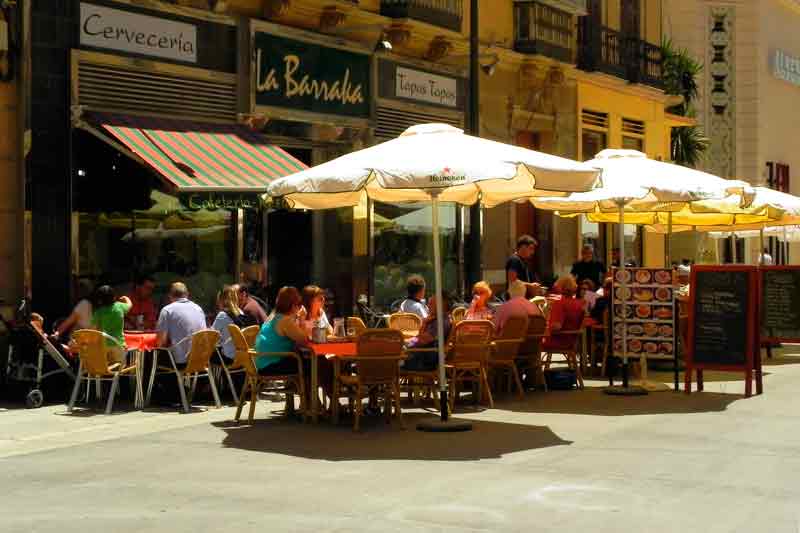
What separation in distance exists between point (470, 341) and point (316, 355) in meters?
1.86

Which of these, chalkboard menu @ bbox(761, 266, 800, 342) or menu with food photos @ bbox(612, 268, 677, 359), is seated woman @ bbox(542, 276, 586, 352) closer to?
menu with food photos @ bbox(612, 268, 677, 359)

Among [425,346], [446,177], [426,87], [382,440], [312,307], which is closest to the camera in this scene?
[382,440]

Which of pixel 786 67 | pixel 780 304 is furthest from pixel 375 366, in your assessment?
pixel 786 67

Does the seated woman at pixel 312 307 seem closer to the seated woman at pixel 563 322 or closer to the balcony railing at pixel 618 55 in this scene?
the seated woman at pixel 563 322

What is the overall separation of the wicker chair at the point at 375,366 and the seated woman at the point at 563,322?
3.70m

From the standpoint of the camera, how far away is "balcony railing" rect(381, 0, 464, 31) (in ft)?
73.1

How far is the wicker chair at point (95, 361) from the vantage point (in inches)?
527

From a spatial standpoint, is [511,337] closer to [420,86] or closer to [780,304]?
[780,304]

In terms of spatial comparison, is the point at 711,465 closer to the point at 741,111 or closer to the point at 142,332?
the point at 142,332

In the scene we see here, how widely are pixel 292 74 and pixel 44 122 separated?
5121mm

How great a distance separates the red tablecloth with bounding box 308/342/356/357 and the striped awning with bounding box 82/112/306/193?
11.6 feet

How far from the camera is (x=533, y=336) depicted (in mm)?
14797

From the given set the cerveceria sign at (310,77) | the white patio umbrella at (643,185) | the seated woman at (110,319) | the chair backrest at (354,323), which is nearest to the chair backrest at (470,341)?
the chair backrest at (354,323)

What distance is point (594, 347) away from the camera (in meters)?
17.4
